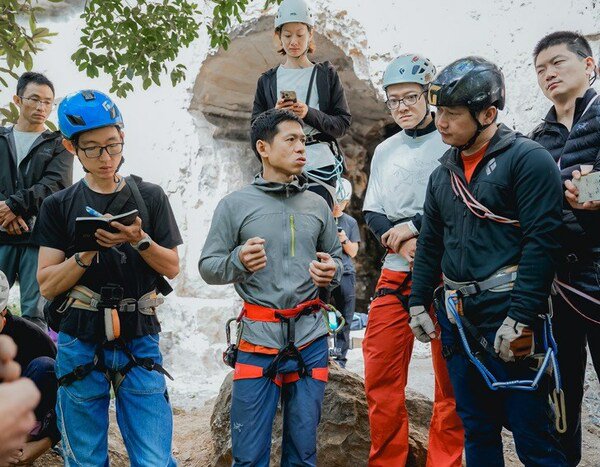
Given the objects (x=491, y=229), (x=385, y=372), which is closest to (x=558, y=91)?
(x=491, y=229)

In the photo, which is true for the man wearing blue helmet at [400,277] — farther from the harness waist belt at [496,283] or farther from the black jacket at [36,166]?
the black jacket at [36,166]

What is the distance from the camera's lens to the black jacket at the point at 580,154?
2.78 meters

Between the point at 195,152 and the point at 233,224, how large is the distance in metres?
6.76

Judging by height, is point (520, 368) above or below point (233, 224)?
below

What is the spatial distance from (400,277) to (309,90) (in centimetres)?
141

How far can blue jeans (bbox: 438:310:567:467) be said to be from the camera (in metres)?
2.43

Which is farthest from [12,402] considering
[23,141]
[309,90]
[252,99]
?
[252,99]

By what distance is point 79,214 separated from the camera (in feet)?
9.32

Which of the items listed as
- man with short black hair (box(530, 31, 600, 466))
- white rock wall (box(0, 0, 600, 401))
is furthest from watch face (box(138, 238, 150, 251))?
white rock wall (box(0, 0, 600, 401))

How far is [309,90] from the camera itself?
3918mm

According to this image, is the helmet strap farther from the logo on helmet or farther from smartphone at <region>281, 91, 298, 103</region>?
smartphone at <region>281, 91, 298, 103</region>

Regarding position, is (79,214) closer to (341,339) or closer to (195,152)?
(341,339)

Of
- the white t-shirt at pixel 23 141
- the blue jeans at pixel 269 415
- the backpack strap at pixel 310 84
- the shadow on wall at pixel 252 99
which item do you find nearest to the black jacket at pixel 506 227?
the blue jeans at pixel 269 415

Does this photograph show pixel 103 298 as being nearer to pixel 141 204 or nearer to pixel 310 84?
pixel 141 204
